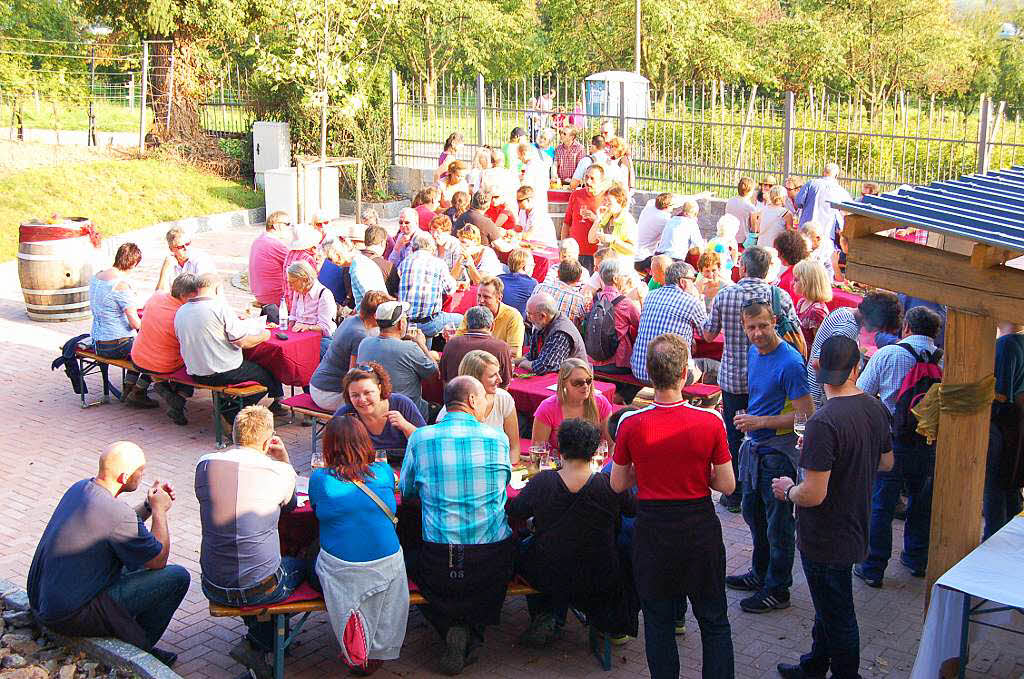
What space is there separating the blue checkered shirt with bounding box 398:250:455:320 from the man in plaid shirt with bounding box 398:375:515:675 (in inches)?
151

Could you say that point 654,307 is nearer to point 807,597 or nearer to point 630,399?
point 630,399

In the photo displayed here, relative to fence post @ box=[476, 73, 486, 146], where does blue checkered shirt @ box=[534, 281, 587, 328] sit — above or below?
below

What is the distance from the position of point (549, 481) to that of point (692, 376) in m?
2.66

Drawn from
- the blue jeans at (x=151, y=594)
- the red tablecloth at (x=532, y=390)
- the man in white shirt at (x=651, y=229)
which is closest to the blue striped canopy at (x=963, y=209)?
the red tablecloth at (x=532, y=390)

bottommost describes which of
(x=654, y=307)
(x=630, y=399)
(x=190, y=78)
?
(x=630, y=399)

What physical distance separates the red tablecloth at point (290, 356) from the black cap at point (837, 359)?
5007 mm

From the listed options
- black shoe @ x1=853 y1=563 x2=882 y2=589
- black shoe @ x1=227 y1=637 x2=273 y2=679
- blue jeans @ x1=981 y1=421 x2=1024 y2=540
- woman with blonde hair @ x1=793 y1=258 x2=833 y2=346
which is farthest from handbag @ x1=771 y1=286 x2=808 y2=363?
black shoe @ x1=227 y1=637 x2=273 y2=679

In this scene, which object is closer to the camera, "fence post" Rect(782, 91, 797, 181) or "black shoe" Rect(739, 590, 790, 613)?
"black shoe" Rect(739, 590, 790, 613)

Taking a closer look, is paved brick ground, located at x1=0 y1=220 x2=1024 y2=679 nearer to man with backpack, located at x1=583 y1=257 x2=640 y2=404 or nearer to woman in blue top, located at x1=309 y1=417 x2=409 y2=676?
woman in blue top, located at x1=309 y1=417 x2=409 y2=676

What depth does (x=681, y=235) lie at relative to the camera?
37.9 feet

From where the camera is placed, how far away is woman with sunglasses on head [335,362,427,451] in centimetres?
628

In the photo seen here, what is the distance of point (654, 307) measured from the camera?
324 inches

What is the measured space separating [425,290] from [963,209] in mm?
Result: 5123

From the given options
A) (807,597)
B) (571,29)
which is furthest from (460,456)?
(571,29)
